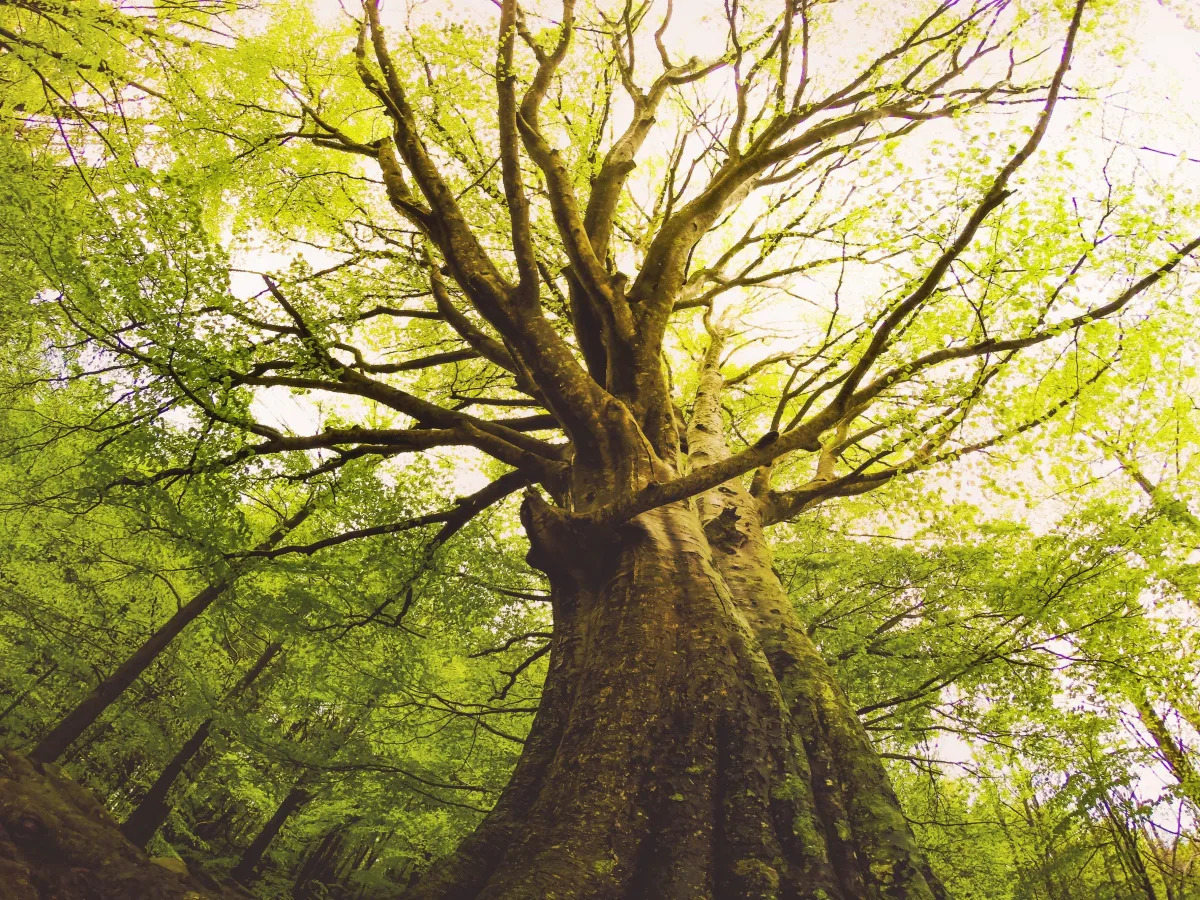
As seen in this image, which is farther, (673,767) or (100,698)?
(100,698)

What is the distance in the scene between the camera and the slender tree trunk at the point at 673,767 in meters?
1.94

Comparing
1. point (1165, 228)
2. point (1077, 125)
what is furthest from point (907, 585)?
point (1077, 125)

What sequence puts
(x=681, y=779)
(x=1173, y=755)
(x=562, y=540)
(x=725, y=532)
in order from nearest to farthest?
(x=681, y=779) < (x=562, y=540) < (x=725, y=532) < (x=1173, y=755)

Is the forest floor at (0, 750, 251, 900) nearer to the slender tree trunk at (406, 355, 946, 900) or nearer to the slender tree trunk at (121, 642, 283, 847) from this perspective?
the slender tree trunk at (406, 355, 946, 900)

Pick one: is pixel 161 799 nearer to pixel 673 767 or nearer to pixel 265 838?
pixel 265 838

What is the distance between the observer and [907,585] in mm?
5980

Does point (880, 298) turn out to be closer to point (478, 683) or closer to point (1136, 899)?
point (1136, 899)

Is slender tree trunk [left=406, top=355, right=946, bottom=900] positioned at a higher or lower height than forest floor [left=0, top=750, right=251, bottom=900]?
higher

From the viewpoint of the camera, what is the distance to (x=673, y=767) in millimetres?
2211

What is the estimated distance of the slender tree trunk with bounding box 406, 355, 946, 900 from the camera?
194 centimetres

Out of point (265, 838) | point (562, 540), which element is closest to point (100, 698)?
point (265, 838)

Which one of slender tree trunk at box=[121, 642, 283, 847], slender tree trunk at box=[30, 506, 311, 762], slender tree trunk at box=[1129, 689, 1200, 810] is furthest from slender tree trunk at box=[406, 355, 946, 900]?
slender tree trunk at box=[121, 642, 283, 847]

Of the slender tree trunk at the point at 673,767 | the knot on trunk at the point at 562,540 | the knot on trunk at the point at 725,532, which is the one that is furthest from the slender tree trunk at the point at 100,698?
the slender tree trunk at the point at 673,767

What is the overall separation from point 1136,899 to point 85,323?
8823 millimetres
